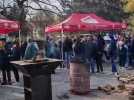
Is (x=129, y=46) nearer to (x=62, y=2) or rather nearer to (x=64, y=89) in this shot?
(x=64, y=89)

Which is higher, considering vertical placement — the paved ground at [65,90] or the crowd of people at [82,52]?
the crowd of people at [82,52]

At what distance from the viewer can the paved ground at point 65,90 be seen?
1251 cm

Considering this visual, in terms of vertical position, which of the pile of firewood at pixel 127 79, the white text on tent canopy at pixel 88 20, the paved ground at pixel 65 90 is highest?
the white text on tent canopy at pixel 88 20

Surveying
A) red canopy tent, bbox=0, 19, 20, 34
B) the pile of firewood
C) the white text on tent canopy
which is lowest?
the pile of firewood

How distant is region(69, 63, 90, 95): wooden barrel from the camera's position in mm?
12820

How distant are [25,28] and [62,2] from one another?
22.5 feet

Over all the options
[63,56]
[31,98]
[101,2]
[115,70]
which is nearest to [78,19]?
[63,56]

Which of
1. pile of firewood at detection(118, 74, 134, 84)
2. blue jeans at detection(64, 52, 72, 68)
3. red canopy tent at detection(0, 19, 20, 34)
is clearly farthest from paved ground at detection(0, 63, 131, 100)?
blue jeans at detection(64, 52, 72, 68)

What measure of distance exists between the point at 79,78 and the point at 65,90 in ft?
4.21

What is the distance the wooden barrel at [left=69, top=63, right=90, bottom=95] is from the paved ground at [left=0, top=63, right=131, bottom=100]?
247 mm

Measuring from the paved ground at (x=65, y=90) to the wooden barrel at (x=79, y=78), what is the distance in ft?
0.81

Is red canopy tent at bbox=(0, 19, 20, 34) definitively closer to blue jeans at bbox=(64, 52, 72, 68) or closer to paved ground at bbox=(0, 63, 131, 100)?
paved ground at bbox=(0, 63, 131, 100)

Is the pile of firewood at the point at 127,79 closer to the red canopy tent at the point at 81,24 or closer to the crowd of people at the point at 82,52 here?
the crowd of people at the point at 82,52

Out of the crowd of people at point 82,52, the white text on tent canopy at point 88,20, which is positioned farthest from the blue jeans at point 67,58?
the white text on tent canopy at point 88,20
